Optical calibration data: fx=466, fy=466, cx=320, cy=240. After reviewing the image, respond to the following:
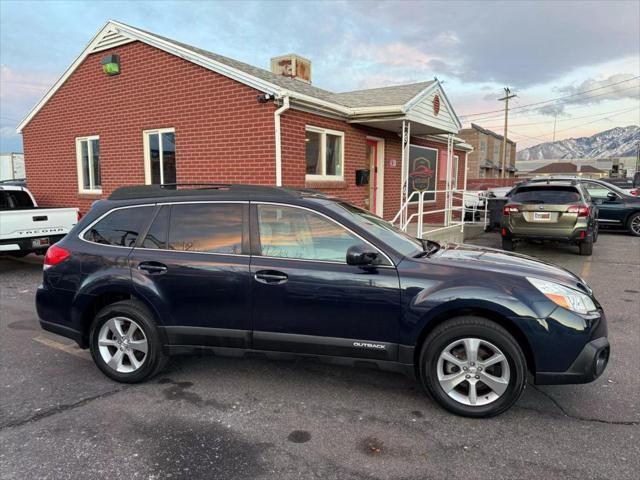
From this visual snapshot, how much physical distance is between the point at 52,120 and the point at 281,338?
1065 centimetres

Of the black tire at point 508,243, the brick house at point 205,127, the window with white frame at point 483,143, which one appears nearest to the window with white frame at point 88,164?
the brick house at point 205,127

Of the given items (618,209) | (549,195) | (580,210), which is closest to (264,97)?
(549,195)

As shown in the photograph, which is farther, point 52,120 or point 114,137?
point 52,120

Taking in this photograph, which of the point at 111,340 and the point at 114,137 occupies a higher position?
the point at 114,137

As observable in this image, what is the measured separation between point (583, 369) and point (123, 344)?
11.4ft

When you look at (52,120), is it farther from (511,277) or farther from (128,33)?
(511,277)

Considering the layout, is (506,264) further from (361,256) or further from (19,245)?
(19,245)

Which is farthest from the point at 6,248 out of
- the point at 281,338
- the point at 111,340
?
the point at 281,338

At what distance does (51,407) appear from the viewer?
3.48 meters

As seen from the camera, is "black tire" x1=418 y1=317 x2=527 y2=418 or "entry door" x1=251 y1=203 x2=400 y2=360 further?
"entry door" x1=251 y1=203 x2=400 y2=360

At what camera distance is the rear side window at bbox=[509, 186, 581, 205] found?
9.44 meters

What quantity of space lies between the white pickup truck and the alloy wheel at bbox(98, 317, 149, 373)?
194 inches

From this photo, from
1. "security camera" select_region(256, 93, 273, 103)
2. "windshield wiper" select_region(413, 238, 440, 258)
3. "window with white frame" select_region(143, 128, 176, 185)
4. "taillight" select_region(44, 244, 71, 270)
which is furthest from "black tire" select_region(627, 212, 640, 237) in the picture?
"taillight" select_region(44, 244, 71, 270)

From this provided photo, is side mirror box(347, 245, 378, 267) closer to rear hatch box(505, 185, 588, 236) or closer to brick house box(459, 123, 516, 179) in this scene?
rear hatch box(505, 185, 588, 236)
